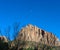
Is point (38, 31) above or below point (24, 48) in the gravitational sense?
above

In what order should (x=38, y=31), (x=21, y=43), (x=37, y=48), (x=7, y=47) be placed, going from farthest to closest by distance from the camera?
(x=38, y=31), (x=37, y=48), (x=21, y=43), (x=7, y=47)

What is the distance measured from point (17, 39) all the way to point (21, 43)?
1804mm

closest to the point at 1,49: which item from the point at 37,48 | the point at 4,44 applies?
the point at 4,44

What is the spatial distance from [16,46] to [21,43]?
3.70ft

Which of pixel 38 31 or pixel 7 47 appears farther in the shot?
pixel 38 31

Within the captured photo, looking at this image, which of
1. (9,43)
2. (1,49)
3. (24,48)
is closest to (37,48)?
(24,48)

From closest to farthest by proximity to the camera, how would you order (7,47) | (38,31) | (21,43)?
(7,47) < (21,43) < (38,31)

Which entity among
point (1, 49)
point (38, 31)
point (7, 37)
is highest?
point (38, 31)

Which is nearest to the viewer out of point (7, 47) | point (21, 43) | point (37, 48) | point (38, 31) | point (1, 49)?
point (1, 49)

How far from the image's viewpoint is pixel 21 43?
4019 cm

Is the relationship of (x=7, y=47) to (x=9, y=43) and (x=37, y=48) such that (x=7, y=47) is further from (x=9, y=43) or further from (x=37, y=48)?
(x=37, y=48)

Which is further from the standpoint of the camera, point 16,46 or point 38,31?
point 38,31

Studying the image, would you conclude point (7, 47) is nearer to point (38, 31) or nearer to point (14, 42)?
point (14, 42)

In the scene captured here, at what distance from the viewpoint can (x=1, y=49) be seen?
3516 cm
